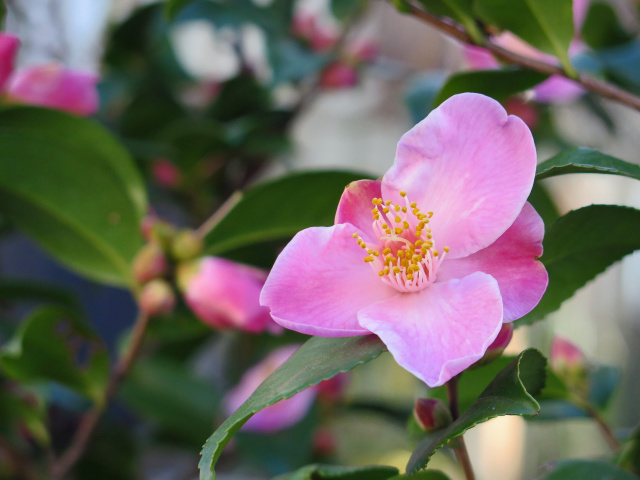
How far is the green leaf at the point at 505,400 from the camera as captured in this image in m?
0.24

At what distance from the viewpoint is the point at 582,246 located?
1.12 feet

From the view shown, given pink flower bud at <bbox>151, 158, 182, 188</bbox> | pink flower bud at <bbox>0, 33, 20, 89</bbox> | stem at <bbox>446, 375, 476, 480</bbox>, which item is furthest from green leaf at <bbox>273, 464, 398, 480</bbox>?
pink flower bud at <bbox>151, 158, 182, 188</bbox>

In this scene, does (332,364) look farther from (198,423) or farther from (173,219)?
(173,219)

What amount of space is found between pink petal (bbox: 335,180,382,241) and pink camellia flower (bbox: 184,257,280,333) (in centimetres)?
22

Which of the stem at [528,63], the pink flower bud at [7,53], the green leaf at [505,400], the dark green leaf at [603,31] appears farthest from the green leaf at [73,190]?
Result: the dark green leaf at [603,31]

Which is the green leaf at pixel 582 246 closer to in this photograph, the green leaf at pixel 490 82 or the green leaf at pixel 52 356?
the green leaf at pixel 490 82

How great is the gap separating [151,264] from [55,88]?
0.75 ft

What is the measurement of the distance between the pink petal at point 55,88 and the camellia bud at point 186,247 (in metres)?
0.20

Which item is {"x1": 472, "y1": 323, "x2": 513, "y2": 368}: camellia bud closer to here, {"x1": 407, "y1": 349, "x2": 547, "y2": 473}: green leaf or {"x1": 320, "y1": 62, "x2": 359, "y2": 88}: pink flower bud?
{"x1": 407, "y1": 349, "x2": 547, "y2": 473}: green leaf

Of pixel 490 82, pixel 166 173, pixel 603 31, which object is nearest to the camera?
pixel 490 82

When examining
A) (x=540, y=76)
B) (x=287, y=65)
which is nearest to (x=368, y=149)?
(x=287, y=65)

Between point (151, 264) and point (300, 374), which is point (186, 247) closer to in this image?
point (151, 264)

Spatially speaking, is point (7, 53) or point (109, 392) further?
point (109, 392)

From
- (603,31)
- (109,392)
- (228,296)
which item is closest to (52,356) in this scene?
(109,392)
